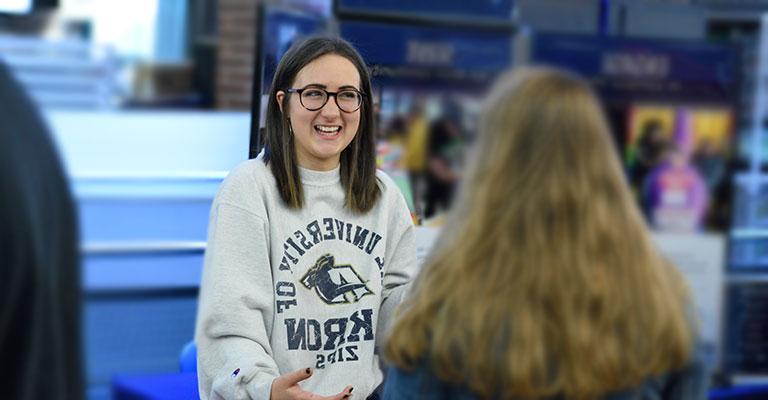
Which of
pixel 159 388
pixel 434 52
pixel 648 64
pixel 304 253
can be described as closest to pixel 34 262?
pixel 304 253

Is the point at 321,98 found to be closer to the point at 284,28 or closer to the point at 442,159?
Result: the point at 284,28

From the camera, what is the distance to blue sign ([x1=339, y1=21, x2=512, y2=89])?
14.4ft

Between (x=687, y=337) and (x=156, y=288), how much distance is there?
358 cm

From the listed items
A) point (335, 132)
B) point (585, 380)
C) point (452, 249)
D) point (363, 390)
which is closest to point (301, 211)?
point (335, 132)

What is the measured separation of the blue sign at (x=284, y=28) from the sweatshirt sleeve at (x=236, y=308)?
3.40 feet

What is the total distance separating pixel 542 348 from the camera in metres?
1.73

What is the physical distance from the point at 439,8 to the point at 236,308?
7.36ft

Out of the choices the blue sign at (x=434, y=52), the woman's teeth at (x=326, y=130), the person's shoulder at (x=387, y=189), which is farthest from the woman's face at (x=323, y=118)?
the blue sign at (x=434, y=52)

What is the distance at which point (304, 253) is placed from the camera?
8.66 ft

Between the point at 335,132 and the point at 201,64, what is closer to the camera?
the point at 335,132

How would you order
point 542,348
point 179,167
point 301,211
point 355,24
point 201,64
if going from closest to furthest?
point 542,348, point 301,211, point 355,24, point 179,167, point 201,64

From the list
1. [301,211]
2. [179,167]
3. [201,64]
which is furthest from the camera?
[201,64]

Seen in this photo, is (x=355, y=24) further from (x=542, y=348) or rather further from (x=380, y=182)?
(x=542, y=348)

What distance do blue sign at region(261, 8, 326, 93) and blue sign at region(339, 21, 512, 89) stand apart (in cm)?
16
